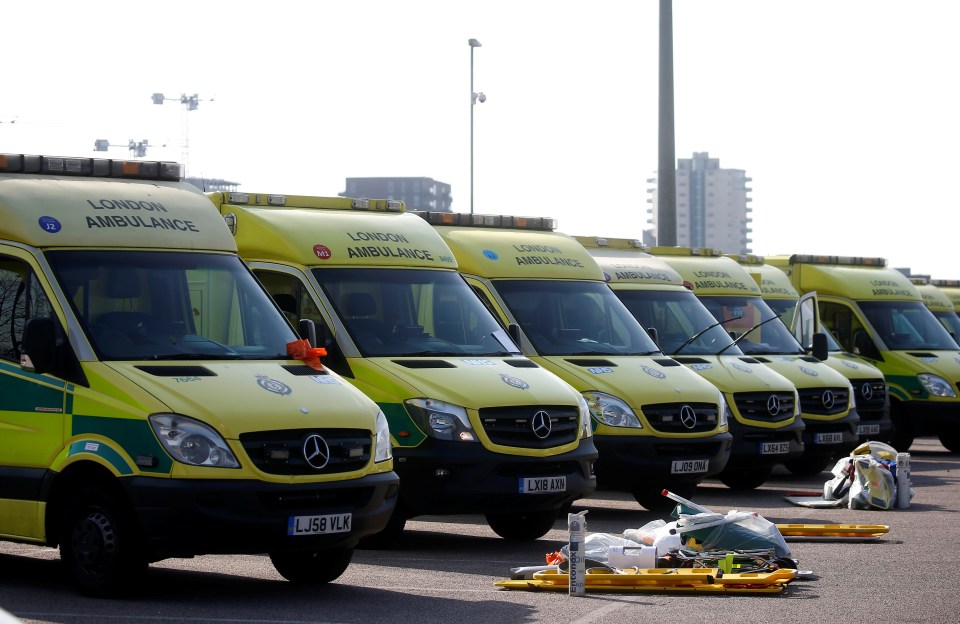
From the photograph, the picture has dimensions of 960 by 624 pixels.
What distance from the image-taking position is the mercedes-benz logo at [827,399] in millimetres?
19656

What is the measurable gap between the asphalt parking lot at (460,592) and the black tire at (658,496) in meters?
1.34

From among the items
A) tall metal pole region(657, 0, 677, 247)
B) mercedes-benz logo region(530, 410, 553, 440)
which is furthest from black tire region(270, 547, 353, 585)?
tall metal pole region(657, 0, 677, 247)

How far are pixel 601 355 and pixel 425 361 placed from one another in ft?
10.7

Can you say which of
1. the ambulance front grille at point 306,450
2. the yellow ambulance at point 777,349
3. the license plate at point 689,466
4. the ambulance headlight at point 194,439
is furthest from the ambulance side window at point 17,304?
the yellow ambulance at point 777,349

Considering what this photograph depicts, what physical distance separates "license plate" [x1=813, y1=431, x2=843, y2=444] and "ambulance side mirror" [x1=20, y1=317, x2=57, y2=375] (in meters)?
11.4

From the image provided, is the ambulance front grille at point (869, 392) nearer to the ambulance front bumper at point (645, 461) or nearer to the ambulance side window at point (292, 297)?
the ambulance front bumper at point (645, 461)

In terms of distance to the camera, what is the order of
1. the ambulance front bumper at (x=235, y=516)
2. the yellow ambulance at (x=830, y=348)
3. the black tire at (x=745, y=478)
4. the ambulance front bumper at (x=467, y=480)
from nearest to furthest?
the ambulance front bumper at (x=235, y=516) < the ambulance front bumper at (x=467, y=480) < the black tire at (x=745, y=478) < the yellow ambulance at (x=830, y=348)

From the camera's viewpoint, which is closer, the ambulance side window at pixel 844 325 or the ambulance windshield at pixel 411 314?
the ambulance windshield at pixel 411 314

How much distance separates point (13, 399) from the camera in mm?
10578

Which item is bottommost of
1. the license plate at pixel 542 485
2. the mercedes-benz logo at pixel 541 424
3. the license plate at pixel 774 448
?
the license plate at pixel 774 448

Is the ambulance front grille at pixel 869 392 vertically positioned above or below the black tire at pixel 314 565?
above

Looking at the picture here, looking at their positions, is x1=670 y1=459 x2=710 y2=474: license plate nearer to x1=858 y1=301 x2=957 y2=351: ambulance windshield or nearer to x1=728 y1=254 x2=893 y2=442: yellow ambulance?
x1=728 y1=254 x2=893 y2=442: yellow ambulance

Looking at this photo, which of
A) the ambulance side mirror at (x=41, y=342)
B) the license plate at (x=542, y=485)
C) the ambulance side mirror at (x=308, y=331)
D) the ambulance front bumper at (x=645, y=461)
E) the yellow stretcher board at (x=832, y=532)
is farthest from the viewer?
the ambulance front bumper at (x=645, y=461)

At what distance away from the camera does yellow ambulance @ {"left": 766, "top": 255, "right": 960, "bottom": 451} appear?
23578 mm
